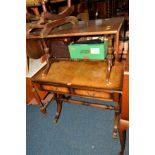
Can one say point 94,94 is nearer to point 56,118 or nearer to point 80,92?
point 80,92

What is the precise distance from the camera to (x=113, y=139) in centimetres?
152

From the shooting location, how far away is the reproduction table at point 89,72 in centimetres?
112

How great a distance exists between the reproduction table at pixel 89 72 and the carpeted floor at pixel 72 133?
31 centimetres

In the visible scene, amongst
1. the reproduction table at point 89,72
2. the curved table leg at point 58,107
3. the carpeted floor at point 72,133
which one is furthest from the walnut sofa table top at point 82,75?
the carpeted floor at point 72,133

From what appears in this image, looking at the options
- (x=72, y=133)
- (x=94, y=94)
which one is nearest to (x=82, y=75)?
(x=94, y=94)

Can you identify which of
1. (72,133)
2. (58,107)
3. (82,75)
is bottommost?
(72,133)

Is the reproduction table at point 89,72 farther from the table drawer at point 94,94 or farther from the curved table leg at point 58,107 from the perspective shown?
the curved table leg at point 58,107

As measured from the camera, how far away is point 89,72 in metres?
1.26

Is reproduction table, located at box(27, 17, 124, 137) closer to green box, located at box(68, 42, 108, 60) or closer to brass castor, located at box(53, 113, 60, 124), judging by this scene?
green box, located at box(68, 42, 108, 60)

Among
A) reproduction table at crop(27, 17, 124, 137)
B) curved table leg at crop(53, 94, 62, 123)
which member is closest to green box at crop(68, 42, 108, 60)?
reproduction table at crop(27, 17, 124, 137)

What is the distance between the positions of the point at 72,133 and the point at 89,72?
0.70 m
